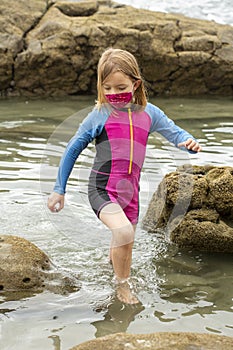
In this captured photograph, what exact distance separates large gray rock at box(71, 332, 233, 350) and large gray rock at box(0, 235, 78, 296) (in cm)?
137

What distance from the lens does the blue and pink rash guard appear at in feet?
15.1

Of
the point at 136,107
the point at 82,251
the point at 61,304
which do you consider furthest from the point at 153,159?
the point at 61,304

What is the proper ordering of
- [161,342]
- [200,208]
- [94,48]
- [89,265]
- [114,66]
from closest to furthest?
[161,342] < [114,66] < [89,265] < [200,208] < [94,48]

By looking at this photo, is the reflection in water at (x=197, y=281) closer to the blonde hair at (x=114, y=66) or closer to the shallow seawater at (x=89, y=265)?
the shallow seawater at (x=89, y=265)

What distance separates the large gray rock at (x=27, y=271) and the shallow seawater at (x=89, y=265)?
80mm

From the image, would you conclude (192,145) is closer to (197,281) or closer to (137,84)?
(137,84)

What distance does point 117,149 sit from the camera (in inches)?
182

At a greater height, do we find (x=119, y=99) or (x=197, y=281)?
(x=119, y=99)

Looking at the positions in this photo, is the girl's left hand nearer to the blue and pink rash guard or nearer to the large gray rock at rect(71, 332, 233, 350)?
the blue and pink rash guard

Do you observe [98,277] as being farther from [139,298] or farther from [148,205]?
[148,205]

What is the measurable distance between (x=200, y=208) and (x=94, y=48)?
7.27 m

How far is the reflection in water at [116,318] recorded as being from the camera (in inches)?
161

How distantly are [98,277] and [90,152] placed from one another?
12.7ft

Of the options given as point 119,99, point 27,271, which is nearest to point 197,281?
point 27,271
